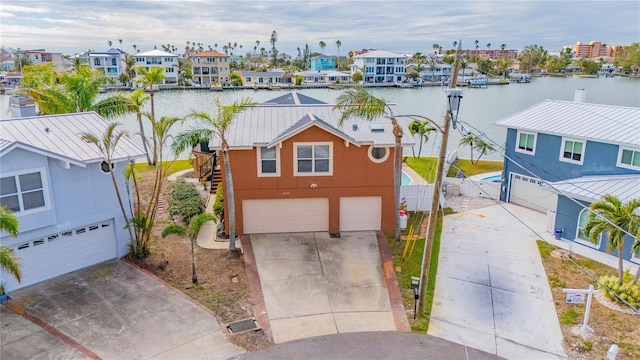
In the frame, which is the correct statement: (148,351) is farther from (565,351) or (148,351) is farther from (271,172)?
(565,351)

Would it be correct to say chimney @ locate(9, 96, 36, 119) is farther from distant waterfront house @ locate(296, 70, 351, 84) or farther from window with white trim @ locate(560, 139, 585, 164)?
distant waterfront house @ locate(296, 70, 351, 84)

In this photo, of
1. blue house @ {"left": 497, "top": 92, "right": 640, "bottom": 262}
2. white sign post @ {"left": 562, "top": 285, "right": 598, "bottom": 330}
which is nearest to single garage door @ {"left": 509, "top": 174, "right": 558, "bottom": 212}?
blue house @ {"left": 497, "top": 92, "right": 640, "bottom": 262}

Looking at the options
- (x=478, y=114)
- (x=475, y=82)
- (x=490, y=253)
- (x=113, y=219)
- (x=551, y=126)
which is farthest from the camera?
(x=475, y=82)

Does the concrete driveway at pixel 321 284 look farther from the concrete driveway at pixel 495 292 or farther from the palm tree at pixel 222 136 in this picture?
the concrete driveway at pixel 495 292

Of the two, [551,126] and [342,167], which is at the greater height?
[551,126]

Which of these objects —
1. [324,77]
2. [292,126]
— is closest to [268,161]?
[292,126]

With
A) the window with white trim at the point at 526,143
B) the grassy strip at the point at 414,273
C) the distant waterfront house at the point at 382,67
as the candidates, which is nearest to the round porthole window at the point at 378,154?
the grassy strip at the point at 414,273

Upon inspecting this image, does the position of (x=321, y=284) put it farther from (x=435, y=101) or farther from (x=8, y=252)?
(x=435, y=101)

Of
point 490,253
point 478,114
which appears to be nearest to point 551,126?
point 490,253
